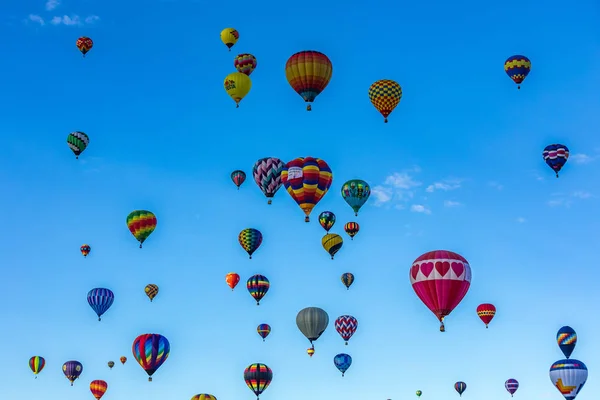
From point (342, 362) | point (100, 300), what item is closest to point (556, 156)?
point (342, 362)

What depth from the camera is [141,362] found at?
4722 centimetres

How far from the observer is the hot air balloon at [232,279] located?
6450 centimetres

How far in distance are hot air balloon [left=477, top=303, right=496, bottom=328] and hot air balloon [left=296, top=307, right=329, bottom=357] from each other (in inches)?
493

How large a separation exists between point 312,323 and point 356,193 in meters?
8.19

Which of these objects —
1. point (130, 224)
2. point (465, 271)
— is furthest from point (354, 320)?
point (465, 271)

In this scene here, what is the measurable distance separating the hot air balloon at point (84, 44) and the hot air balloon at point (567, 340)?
121 feet

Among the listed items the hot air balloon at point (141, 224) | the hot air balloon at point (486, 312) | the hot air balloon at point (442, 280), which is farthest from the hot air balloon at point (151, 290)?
the hot air balloon at point (442, 280)

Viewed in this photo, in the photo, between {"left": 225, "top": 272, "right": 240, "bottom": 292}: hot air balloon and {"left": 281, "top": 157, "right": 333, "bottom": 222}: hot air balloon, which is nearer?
{"left": 281, "top": 157, "right": 333, "bottom": 222}: hot air balloon

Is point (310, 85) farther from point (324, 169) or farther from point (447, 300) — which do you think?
point (447, 300)

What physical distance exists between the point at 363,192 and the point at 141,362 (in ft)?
52.5

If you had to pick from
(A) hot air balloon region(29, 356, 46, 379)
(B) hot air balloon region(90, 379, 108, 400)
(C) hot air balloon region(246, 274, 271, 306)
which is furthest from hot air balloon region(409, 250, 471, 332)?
(A) hot air balloon region(29, 356, 46, 379)

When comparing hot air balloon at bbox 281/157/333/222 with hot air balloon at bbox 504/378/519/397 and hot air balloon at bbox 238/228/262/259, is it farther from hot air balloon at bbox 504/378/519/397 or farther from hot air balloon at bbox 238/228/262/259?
hot air balloon at bbox 504/378/519/397

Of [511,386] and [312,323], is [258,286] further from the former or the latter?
[511,386]

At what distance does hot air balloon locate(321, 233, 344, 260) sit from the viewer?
60125mm
